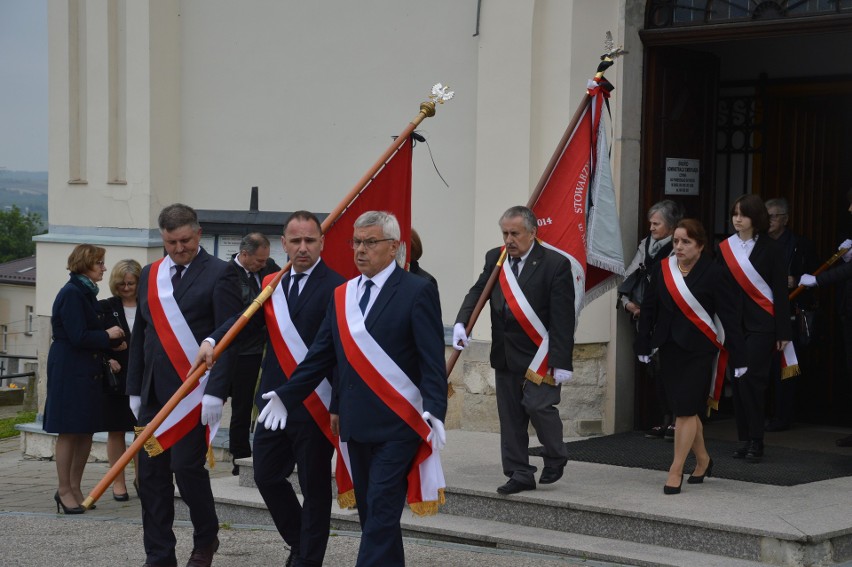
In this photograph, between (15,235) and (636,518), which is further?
(15,235)

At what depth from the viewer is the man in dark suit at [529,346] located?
7809 millimetres

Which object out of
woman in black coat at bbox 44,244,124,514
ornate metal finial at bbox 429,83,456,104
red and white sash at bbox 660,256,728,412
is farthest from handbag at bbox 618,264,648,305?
woman in black coat at bbox 44,244,124,514

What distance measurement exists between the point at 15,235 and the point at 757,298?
322ft

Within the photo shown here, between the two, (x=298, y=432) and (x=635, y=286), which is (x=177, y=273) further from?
(x=635, y=286)

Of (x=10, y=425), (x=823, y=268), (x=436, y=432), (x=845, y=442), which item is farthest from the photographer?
(x=10, y=425)

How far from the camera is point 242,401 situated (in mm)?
9656

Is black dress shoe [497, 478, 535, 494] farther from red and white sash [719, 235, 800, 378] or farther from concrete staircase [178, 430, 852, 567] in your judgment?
red and white sash [719, 235, 800, 378]

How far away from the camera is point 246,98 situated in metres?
11.8

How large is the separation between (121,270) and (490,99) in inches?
116

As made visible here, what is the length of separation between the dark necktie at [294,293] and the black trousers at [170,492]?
2.46 ft

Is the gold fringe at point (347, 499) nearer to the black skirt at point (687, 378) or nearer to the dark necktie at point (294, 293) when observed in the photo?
the dark necktie at point (294, 293)

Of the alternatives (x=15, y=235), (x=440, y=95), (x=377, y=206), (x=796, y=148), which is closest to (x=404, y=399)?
(x=377, y=206)

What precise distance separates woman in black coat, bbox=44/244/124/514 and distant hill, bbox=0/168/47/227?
113 meters

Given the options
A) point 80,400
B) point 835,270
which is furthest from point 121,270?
point 835,270
